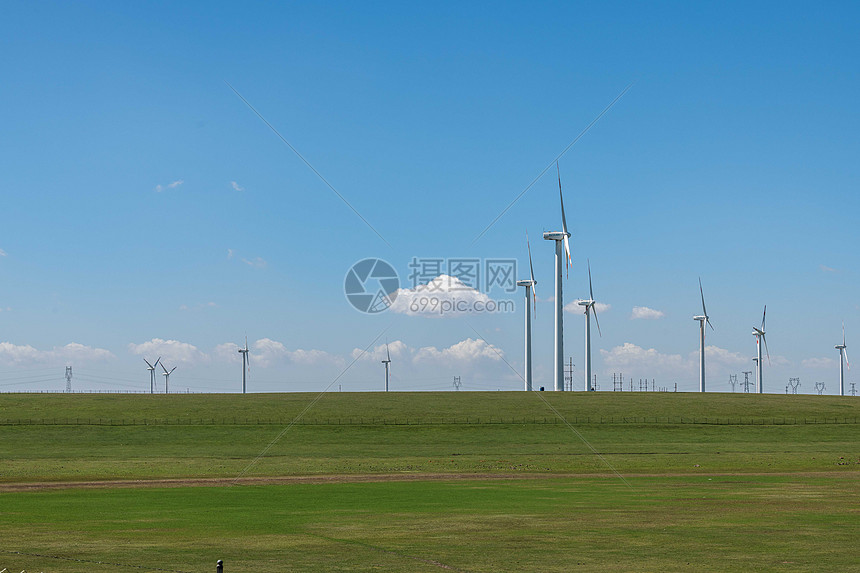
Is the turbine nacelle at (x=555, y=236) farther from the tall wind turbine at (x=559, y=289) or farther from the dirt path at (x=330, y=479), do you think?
the dirt path at (x=330, y=479)

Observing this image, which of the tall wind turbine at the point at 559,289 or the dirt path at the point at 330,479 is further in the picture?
the tall wind turbine at the point at 559,289

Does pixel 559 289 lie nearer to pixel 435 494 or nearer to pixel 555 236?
pixel 555 236

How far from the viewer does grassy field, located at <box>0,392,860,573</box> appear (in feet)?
78.6

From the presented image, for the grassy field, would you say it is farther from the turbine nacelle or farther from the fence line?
the turbine nacelle

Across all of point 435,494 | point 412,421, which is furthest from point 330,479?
point 412,421

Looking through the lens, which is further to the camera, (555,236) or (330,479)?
(555,236)

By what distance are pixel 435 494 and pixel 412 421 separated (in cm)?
7628

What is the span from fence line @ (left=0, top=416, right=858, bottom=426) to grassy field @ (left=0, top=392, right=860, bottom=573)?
1.46 ft

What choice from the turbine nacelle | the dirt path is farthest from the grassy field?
the turbine nacelle

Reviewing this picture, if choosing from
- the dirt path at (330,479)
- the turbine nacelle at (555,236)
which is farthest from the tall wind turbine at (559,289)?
the dirt path at (330,479)

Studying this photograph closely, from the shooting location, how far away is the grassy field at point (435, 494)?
23953mm

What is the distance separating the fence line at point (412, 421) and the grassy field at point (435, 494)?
0.44 metres

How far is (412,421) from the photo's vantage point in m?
119

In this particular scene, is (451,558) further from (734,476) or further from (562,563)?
(734,476)
